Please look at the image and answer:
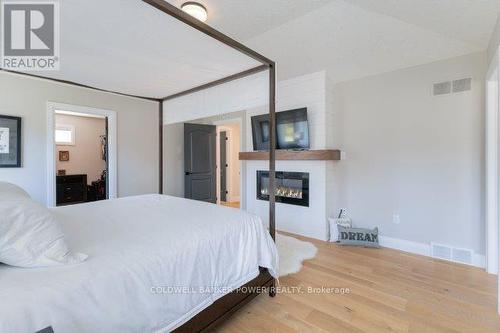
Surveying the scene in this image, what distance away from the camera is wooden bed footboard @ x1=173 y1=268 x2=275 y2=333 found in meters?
1.47

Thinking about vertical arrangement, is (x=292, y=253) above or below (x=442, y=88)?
below

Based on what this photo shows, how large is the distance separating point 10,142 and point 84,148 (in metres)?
3.71

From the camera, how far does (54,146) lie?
3.34m

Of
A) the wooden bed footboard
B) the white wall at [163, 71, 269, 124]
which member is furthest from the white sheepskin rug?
the white wall at [163, 71, 269, 124]

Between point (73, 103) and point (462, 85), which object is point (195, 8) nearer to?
point (73, 103)

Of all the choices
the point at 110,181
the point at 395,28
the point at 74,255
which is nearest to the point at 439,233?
the point at 395,28

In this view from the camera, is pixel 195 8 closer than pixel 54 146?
Yes

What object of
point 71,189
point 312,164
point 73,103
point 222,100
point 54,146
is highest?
point 73,103

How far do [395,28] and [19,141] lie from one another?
14.5 ft

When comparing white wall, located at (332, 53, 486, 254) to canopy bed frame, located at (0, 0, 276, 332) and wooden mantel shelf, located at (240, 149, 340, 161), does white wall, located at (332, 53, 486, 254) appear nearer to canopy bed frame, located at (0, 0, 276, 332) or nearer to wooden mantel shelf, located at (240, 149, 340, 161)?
wooden mantel shelf, located at (240, 149, 340, 161)

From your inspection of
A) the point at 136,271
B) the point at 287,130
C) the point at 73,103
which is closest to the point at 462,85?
the point at 287,130

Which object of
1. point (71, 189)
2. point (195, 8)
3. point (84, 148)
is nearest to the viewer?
point (195, 8)

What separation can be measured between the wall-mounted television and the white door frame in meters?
2.32

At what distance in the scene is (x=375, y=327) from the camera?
5.80ft
